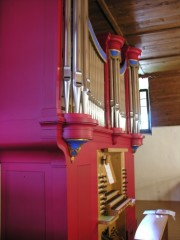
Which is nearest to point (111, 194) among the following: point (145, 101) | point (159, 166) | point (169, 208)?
point (169, 208)

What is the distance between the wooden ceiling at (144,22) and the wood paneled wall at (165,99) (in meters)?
0.99

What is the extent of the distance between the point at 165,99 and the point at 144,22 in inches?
111

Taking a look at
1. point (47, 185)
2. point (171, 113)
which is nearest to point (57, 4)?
point (47, 185)

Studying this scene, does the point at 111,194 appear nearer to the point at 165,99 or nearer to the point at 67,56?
the point at 67,56

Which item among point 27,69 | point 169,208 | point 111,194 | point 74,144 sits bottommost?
point 169,208

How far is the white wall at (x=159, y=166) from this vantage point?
6754mm

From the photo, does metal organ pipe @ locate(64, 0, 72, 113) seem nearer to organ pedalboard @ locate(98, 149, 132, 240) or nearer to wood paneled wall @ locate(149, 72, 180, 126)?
organ pedalboard @ locate(98, 149, 132, 240)

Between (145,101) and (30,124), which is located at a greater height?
(145,101)

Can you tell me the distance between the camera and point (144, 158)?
7043 millimetres

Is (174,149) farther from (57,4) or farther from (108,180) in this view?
(57,4)

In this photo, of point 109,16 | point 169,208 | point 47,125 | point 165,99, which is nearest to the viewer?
point 47,125

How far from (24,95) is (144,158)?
5.31 meters

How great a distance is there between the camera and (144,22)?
3955mm

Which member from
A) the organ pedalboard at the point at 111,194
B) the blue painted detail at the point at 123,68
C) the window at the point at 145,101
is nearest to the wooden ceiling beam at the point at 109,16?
the blue painted detail at the point at 123,68
